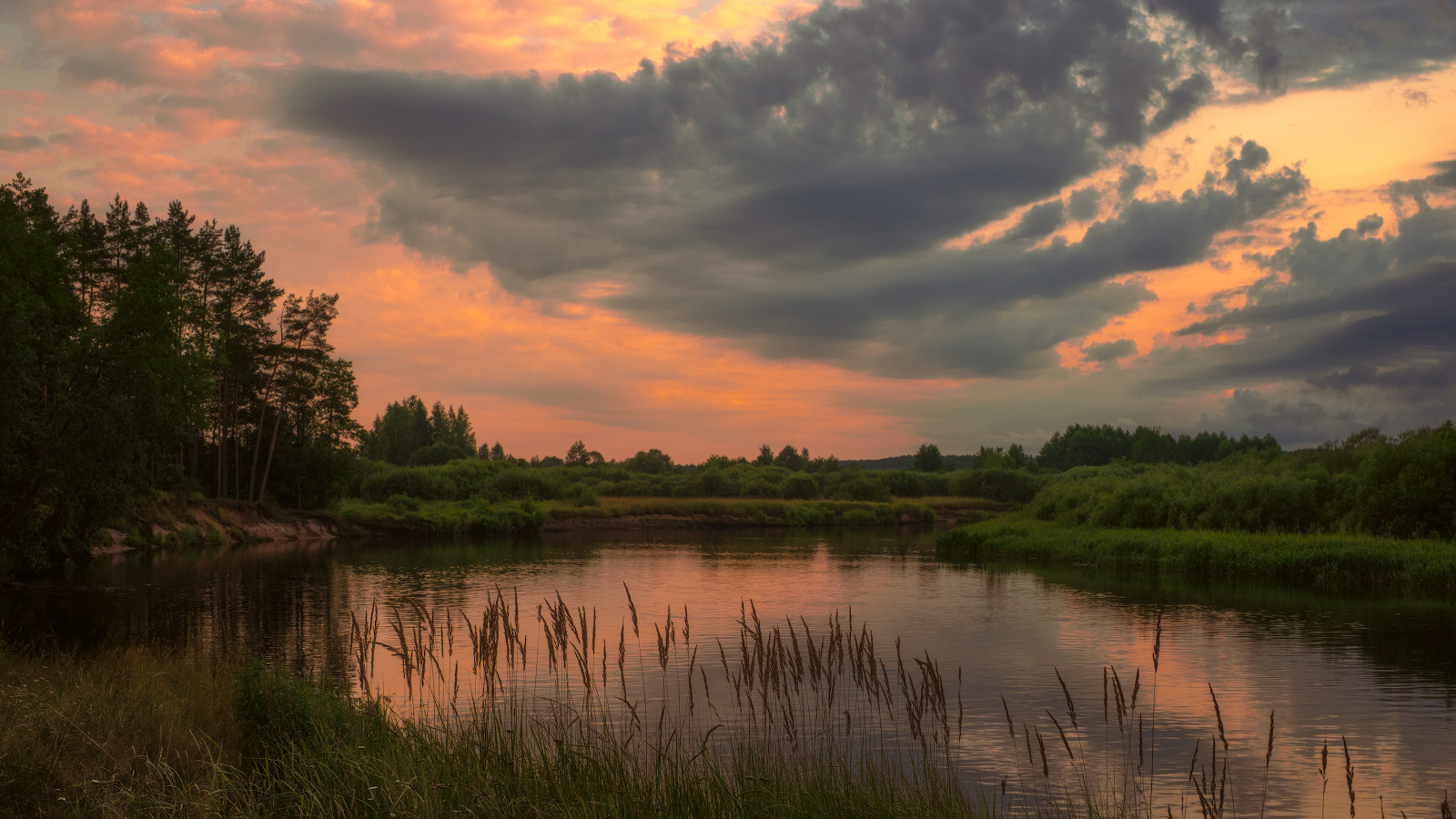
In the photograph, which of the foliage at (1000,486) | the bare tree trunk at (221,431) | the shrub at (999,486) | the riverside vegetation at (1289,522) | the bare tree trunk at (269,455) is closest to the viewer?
the riverside vegetation at (1289,522)

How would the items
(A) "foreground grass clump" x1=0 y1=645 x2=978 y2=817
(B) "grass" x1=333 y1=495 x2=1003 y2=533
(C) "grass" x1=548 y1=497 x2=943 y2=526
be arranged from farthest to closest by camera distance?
(C) "grass" x1=548 y1=497 x2=943 y2=526 < (B) "grass" x1=333 y1=495 x2=1003 y2=533 < (A) "foreground grass clump" x1=0 y1=645 x2=978 y2=817

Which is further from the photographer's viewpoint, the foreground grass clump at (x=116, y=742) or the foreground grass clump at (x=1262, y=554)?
the foreground grass clump at (x=1262, y=554)

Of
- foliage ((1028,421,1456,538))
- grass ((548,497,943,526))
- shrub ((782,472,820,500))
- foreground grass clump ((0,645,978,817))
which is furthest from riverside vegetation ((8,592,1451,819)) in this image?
shrub ((782,472,820,500))

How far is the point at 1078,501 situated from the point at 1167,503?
11.2 meters

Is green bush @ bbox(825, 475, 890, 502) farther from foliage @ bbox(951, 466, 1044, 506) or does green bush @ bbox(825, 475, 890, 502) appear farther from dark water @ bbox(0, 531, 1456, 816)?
dark water @ bbox(0, 531, 1456, 816)

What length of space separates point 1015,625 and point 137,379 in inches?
1299

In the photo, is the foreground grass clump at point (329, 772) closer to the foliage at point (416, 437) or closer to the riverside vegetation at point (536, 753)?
the riverside vegetation at point (536, 753)

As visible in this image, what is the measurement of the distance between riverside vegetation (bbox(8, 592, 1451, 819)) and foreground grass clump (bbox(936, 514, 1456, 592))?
89.1 ft

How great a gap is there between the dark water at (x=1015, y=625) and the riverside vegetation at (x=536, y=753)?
3.17 feet

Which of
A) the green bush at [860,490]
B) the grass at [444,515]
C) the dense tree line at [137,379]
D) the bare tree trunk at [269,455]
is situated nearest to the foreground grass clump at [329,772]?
the dense tree line at [137,379]

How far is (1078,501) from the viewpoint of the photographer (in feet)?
221

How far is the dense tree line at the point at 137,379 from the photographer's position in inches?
1312

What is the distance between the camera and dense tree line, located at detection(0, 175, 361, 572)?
33.3 meters

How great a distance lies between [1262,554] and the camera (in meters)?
41.8
